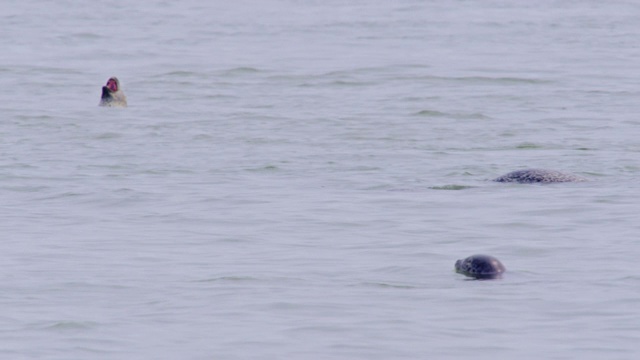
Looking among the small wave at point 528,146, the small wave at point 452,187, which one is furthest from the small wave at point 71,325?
the small wave at point 528,146

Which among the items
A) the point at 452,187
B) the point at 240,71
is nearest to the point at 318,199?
the point at 452,187

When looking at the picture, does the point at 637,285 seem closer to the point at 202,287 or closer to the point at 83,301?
the point at 202,287

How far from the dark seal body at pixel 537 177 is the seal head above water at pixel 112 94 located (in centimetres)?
787

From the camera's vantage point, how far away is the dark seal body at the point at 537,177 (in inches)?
613

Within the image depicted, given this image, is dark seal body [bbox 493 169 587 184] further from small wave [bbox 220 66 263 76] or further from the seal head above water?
small wave [bbox 220 66 263 76]

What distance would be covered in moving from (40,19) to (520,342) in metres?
28.1

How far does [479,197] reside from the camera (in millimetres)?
14828

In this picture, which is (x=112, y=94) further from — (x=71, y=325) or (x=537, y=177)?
(x=71, y=325)

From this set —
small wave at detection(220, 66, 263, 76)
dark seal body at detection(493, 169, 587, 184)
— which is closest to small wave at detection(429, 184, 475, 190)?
dark seal body at detection(493, 169, 587, 184)

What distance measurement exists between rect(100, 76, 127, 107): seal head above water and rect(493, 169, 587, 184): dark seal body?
7866mm

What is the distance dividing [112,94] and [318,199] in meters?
8.06

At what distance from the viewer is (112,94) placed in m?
22.2

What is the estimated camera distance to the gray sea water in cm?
955

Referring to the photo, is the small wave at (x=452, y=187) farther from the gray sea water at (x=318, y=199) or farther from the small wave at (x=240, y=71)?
the small wave at (x=240, y=71)
